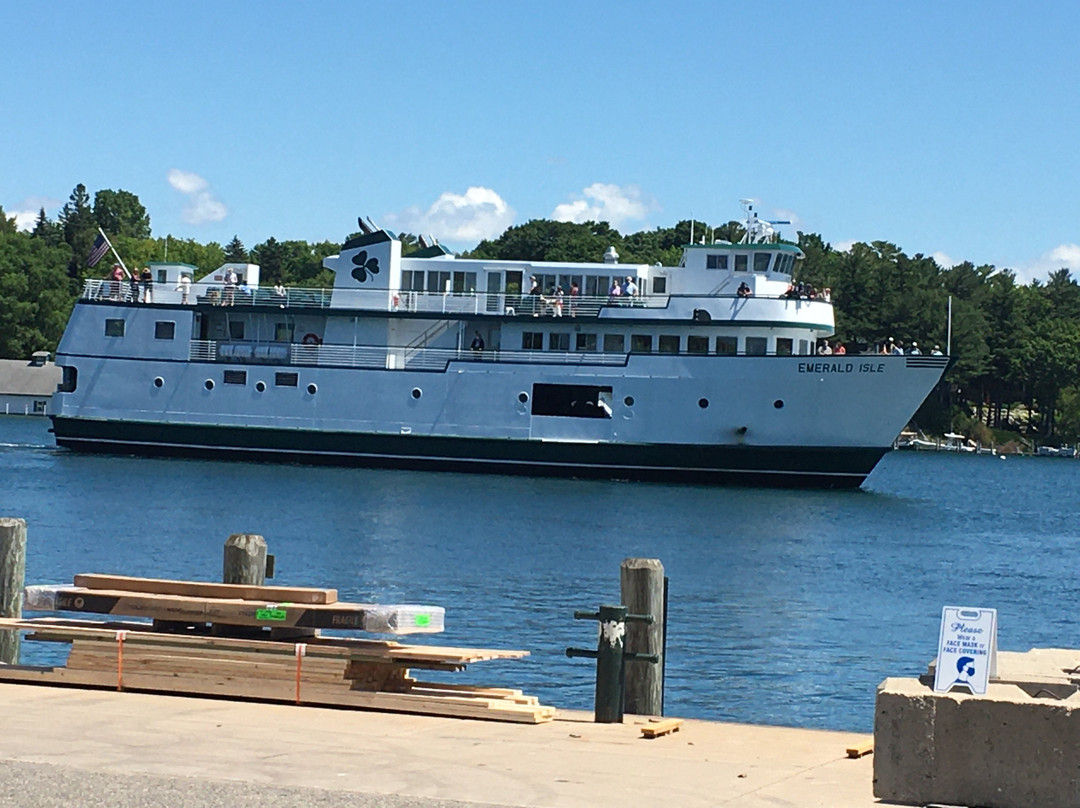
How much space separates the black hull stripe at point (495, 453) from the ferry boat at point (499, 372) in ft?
0.18

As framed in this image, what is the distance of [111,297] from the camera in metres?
49.6

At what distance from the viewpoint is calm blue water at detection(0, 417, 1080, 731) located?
17.6 meters

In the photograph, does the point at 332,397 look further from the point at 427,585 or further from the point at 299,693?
the point at 299,693

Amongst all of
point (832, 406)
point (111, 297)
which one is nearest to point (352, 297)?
point (111, 297)

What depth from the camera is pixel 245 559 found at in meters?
11.7

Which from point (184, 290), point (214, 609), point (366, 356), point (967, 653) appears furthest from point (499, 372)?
point (967, 653)

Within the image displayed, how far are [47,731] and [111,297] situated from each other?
42128 millimetres

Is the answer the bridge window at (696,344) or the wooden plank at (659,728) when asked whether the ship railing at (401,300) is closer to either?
the bridge window at (696,344)

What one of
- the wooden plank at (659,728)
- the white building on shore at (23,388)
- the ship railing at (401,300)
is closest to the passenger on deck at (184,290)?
the ship railing at (401,300)

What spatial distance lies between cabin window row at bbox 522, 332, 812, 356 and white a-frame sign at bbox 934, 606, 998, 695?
119 feet

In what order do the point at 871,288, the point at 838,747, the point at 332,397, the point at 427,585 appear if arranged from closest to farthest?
the point at 838,747
the point at 427,585
the point at 332,397
the point at 871,288

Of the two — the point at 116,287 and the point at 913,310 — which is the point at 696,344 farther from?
the point at 913,310

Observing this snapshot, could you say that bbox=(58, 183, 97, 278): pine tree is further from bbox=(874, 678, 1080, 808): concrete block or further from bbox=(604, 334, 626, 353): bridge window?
bbox=(874, 678, 1080, 808): concrete block

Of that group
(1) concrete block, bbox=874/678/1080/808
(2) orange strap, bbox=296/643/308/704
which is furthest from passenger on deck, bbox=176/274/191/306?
(1) concrete block, bbox=874/678/1080/808
